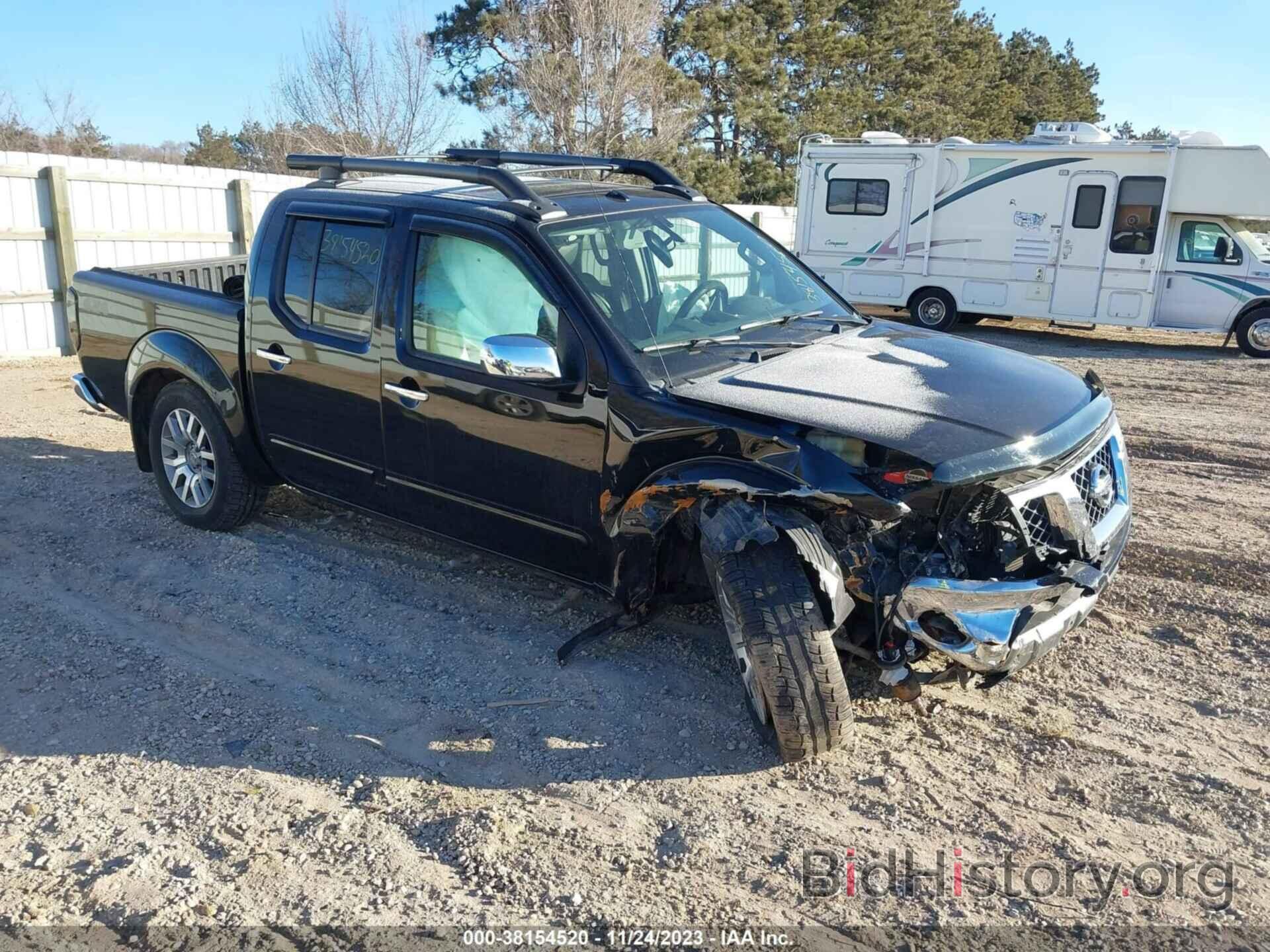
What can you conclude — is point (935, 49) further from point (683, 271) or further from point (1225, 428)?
point (683, 271)

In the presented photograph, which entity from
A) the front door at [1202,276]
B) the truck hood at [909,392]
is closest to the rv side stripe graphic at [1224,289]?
the front door at [1202,276]

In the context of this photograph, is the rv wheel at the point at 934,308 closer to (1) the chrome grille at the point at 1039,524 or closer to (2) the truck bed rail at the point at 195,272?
(2) the truck bed rail at the point at 195,272

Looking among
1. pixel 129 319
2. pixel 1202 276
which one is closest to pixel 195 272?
pixel 129 319

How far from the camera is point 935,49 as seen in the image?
130 ft

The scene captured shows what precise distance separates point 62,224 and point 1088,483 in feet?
41.5

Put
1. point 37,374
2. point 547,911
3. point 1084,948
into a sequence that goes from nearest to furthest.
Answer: point 1084,948
point 547,911
point 37,374

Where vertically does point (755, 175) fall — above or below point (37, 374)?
above

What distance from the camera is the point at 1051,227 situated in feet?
49.9

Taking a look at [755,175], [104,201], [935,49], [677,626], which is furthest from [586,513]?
Result: [935,49]

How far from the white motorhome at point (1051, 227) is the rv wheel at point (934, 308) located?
2cm

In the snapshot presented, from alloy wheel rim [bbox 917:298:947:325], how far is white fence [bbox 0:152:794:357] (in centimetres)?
1073

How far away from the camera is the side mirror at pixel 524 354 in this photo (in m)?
3.79

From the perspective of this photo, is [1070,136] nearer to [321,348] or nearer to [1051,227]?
Result: [1051,227]

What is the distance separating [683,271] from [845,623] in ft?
6.02
